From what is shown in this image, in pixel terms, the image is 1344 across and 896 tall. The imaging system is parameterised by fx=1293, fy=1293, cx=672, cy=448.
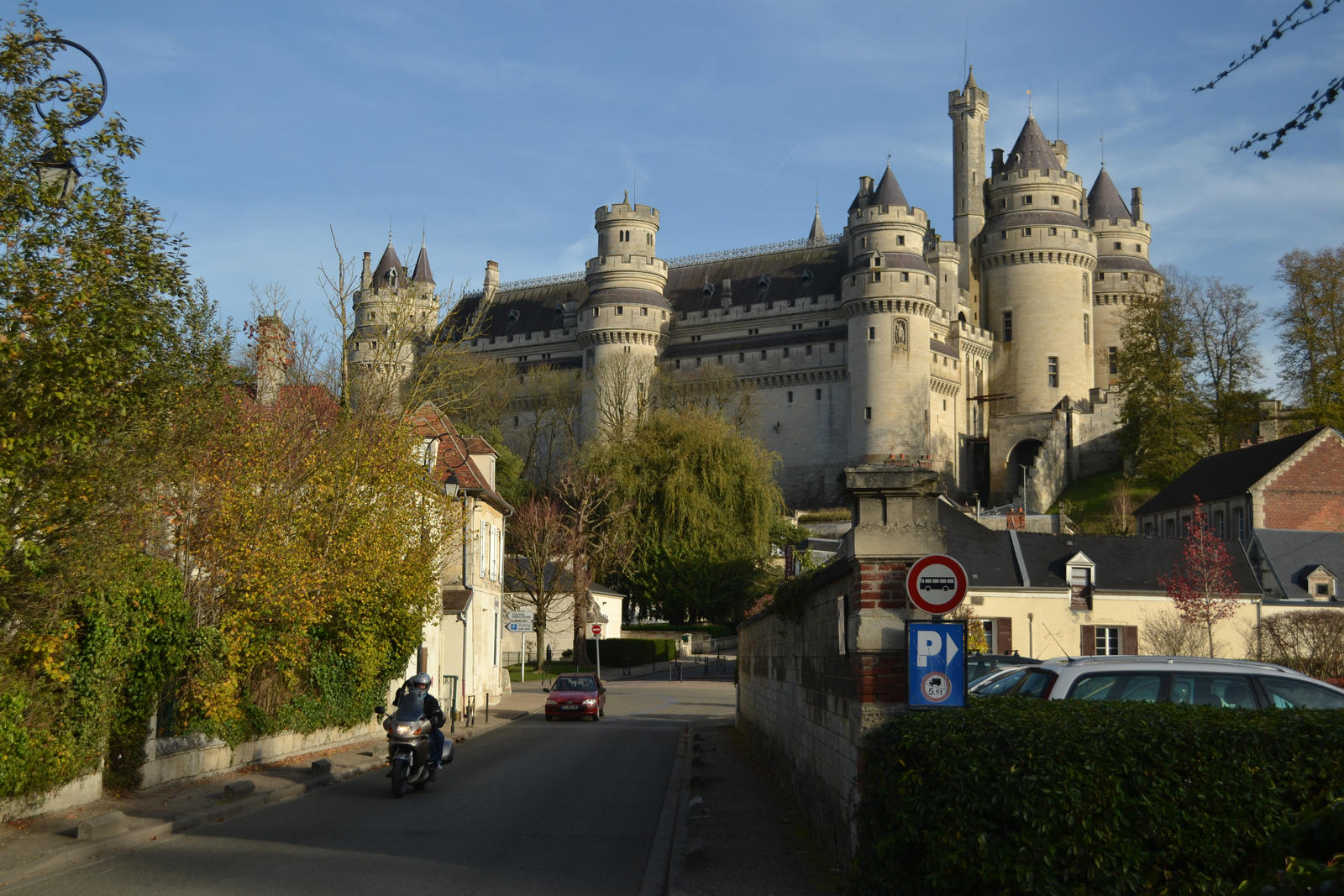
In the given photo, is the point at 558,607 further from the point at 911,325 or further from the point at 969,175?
the point at 969,175

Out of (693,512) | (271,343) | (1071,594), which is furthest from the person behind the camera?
(693,512)

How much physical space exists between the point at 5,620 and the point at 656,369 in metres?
80.9

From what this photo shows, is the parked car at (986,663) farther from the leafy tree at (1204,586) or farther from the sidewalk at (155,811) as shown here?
the leafy tree at (1204,586)

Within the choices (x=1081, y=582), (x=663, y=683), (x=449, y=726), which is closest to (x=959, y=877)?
(x=449, y=726)

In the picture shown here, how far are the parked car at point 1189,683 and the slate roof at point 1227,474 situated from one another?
1862 inches

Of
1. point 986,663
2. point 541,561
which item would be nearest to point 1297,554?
point 541,561

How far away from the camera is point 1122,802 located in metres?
6.47

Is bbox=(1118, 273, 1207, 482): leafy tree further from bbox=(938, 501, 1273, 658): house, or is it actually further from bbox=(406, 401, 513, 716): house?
bbox=(406, 401, 513, 716): house

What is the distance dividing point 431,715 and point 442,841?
3660mm

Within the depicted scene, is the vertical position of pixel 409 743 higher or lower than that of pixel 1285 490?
lower

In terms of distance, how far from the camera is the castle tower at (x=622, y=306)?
90.6m

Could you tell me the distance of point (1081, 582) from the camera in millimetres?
41719

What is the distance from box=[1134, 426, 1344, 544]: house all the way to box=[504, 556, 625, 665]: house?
25606mm

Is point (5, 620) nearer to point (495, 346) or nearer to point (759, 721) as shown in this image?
point (759, 721)
